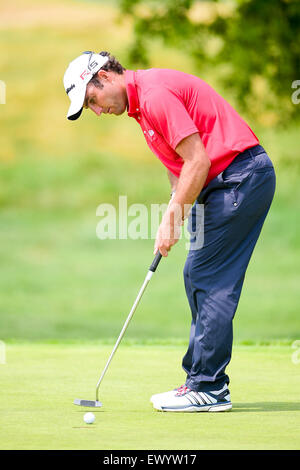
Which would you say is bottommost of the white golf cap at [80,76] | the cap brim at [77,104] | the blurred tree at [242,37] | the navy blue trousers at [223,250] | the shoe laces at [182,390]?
the shoe laces at [182,390]

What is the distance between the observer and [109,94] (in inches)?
152

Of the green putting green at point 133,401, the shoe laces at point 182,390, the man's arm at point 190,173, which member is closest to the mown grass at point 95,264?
the green putting green at point 133,401

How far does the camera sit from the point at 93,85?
3.85 metres

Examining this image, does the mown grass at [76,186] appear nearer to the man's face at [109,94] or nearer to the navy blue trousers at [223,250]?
the navy blue trousers at [223,250]

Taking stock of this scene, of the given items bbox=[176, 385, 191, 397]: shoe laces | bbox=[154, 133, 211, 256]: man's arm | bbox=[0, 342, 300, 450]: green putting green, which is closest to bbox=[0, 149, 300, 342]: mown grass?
bbox=[0, 342, 300, 450]: green putting green

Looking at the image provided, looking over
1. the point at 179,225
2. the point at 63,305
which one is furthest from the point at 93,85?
the point at 63,305

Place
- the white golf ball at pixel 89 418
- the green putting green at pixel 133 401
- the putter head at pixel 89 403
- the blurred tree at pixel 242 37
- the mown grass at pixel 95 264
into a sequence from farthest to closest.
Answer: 1. the mown grass at pixel 95 264
2. the blurred tree at pixel 242 37
3. the putter head at pixel 89 403
4. the white golf ball at pixel 89 418
5. the green putting green at pixel 133 401

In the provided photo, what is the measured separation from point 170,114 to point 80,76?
18.0 inches

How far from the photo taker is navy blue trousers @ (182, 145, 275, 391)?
12.7ft

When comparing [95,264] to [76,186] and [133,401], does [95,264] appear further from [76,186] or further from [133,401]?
[133,401]

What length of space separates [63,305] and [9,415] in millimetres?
15165

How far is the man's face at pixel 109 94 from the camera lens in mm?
3859

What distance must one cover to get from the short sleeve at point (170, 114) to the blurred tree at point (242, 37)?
810 centimetres
